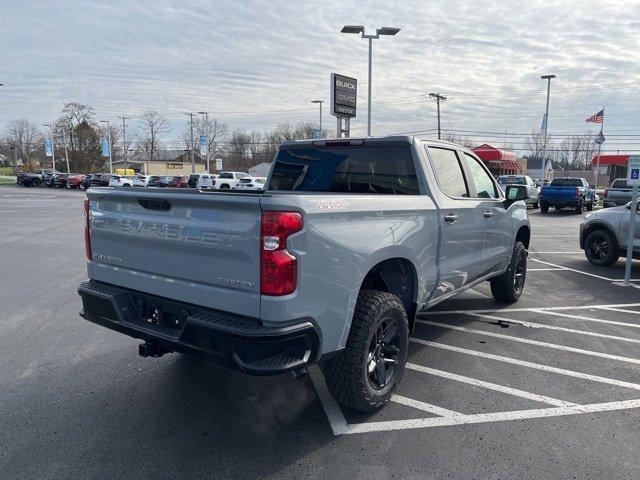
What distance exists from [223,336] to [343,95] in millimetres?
17184

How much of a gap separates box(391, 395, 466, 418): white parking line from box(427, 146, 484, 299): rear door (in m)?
0.99

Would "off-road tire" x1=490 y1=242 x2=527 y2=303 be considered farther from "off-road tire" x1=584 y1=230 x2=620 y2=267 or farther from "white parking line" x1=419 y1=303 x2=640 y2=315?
"off-road tire" x1=584 y1=230 x2=620 y2=267

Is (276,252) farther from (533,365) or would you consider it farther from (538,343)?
(538,343)

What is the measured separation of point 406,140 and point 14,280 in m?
6.43

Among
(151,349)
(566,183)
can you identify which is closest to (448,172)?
(151,349)

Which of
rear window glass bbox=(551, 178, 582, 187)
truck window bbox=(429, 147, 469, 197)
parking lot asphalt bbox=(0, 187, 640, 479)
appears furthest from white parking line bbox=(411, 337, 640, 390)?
rear window glass bbox=(551, 178, 582, 187)

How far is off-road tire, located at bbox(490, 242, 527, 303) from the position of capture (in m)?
6.46

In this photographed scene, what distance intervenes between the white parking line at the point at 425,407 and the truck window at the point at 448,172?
6.14 ft

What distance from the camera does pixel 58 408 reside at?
367 centimetres

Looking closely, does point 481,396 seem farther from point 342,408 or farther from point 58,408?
point 58,408

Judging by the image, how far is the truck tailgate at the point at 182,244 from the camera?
2.83 metres

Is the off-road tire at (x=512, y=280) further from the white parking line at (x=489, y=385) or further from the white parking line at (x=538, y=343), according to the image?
the white parking line at (x=489, y=385)

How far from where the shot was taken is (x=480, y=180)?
5598mm

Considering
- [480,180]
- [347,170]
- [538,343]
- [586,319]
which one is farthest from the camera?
[586,319]
